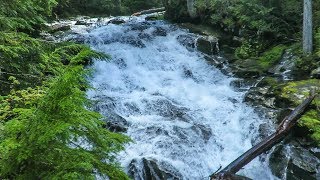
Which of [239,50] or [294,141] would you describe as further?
[239,50]

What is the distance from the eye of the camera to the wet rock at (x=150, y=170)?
27.5ft

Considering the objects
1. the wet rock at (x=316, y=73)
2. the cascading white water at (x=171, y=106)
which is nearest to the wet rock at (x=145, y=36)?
the cascading white water at (x=171, y=106)

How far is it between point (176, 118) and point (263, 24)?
30.3 ft

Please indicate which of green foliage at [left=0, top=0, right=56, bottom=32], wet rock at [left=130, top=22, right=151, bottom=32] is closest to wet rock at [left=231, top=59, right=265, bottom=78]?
wet rock at [left=130, top=22, right=151, bottom=32]

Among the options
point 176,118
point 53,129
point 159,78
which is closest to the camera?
point 53,129

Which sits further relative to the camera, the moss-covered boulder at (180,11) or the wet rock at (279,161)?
the moss-covered boulder at (180,11)

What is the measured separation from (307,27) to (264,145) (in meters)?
8.55

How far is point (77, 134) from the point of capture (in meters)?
3.09

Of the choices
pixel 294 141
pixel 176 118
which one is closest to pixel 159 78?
pixel 176 118

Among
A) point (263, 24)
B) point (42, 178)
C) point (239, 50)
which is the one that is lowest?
point (239, 50)

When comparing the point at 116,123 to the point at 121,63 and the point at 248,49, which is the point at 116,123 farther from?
the point at 248,49

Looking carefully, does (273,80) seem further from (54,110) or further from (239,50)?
(54,110)

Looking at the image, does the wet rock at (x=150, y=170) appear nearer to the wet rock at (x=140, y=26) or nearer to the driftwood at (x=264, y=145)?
the driftwood at (x=264, y=145)

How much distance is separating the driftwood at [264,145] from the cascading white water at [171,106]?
77 cm
